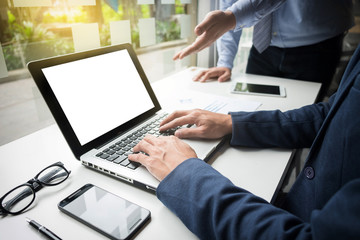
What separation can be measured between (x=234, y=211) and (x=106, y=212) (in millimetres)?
234

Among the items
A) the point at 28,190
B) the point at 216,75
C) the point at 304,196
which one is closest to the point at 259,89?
the point at 216,75

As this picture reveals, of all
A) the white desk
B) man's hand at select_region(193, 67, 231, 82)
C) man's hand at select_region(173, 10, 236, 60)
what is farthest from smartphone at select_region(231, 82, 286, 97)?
the white desk

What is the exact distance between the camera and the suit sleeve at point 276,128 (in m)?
0.72

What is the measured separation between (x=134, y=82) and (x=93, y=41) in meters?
0.29

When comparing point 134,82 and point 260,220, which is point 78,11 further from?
point 260,220

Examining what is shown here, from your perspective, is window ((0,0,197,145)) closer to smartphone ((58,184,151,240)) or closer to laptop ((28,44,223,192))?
laptop ((28,44,223,192))

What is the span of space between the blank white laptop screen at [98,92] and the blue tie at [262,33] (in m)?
0.84

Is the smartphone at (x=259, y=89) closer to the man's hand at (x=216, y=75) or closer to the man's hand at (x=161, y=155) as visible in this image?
the man's hand at (x=216, y=75)

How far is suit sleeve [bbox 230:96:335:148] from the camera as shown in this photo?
0.72m

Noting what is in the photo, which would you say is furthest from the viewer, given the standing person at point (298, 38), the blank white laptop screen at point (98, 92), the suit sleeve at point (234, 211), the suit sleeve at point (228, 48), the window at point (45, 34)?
the suit sleeve at point (228, 48)

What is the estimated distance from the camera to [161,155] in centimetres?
58

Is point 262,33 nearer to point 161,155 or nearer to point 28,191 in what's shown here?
point 161,155

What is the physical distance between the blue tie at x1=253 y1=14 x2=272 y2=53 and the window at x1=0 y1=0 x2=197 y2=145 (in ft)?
1.87

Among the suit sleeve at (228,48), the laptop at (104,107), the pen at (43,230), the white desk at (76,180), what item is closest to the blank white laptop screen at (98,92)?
the laptop at (104,107)
